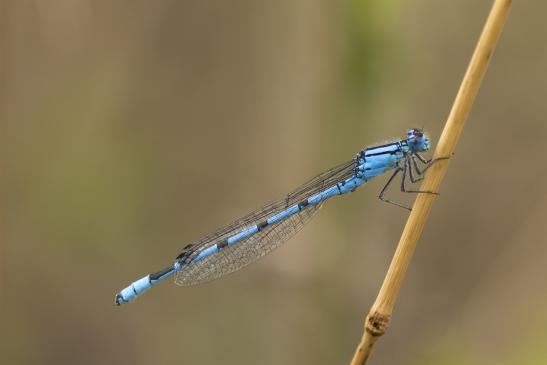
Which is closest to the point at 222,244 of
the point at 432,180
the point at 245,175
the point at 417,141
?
the point at 245,175

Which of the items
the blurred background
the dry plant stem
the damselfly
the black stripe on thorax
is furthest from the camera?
the black stripe on thorax

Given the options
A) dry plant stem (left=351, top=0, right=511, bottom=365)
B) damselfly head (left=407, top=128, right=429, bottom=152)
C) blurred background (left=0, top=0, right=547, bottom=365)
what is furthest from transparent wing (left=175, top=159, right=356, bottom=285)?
dry plant stem (left=351, top=0, right=511, bottom=365)

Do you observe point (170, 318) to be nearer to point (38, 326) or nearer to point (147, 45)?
point (38, 326)

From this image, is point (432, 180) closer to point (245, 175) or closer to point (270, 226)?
point (270, 226)

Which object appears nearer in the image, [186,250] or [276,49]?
[186,250]

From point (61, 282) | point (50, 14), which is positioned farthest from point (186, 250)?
point (50, 14)

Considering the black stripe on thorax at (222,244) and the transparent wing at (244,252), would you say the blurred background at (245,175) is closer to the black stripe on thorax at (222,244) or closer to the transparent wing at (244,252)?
the transparent wing at (244,252)

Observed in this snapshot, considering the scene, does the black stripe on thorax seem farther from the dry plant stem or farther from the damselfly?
the dry plant stem
